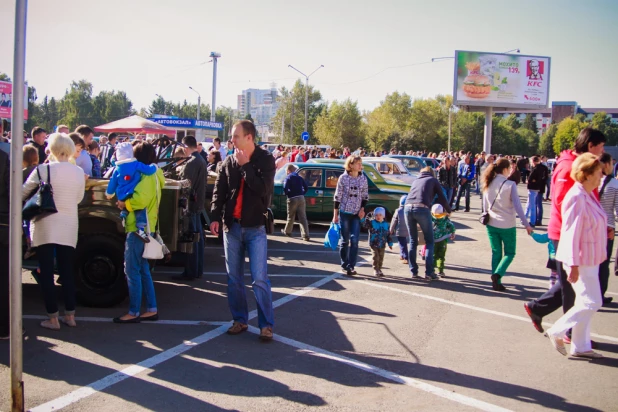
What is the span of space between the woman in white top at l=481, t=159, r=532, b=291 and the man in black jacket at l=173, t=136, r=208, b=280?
4079mm

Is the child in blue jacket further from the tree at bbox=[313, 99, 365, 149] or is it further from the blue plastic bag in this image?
the tree at bbox=[313, 99, 365, 149]

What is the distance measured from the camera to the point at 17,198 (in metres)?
3.59

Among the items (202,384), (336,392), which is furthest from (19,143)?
(336,392)

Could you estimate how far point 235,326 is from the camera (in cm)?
570

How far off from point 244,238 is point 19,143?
7.99 feet

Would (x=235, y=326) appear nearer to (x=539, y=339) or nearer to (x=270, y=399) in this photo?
(x=270, y=399)

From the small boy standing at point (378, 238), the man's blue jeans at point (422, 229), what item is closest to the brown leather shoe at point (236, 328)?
the small boy standing at point (378, 238)

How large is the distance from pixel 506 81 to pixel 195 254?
1549 inches

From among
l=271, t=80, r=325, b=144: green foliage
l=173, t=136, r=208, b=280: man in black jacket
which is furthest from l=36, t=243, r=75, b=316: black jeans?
l=271, t=80, r=325, b=144: green foliage

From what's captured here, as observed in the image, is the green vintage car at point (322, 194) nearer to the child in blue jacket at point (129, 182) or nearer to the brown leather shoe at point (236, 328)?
the child in blue jacket at point (129, 182)

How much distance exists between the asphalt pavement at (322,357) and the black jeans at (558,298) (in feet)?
1.19

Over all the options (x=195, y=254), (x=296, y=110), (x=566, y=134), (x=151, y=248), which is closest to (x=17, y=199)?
(x=151, y=248)

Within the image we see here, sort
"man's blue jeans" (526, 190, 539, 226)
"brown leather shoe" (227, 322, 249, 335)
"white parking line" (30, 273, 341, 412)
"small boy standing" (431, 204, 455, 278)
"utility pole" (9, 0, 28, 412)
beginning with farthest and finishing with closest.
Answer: "man's blue jeans" (526, 190, 539, 226) < "small boy standing" (431, 204, 455, 278) < "brown leather shoe" (227, 322, 249, 335) < "white parking line" (30, 273, 341, 412) < "utility pole" (9, 0, 28, 412)

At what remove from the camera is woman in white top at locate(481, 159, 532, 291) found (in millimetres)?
7750
